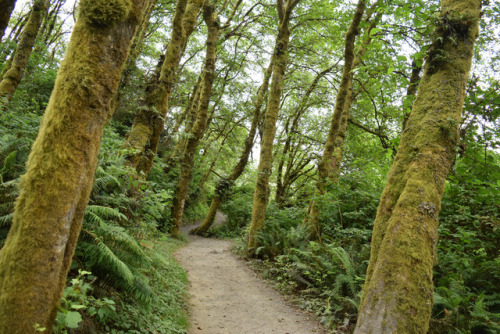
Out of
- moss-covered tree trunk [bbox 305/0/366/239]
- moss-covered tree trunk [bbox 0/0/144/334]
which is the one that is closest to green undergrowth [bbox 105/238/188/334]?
moss-covered tree trunk [bbox 0/0/144/334]

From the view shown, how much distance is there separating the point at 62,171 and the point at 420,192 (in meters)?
3.50

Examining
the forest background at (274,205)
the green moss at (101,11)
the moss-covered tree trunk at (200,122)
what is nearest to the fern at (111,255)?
the forest background at (274,205)

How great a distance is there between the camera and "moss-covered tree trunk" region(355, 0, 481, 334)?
2900mm

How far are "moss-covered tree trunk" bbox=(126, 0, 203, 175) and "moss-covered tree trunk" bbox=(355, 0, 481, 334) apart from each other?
5.17 m

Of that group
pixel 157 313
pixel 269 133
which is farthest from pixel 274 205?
pixel 157 313

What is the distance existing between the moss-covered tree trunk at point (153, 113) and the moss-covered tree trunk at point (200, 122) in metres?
4.82

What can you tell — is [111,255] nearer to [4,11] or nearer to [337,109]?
[4,11]

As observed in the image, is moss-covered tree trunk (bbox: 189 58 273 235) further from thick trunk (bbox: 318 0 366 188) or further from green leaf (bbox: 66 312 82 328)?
green leaf (bbox: 66 312 82 328)

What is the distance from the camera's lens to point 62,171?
2178 mm

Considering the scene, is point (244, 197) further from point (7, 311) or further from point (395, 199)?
point (7, 311)

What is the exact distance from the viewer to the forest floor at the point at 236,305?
5.42 meters

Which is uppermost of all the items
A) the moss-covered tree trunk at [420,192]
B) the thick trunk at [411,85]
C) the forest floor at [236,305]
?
the thick trunk at [411,85]

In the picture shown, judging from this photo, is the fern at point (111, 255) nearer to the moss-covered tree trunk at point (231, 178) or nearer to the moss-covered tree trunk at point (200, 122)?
the moss-covered tree trunk at point (200, 122)

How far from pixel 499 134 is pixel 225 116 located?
62.9 ft
